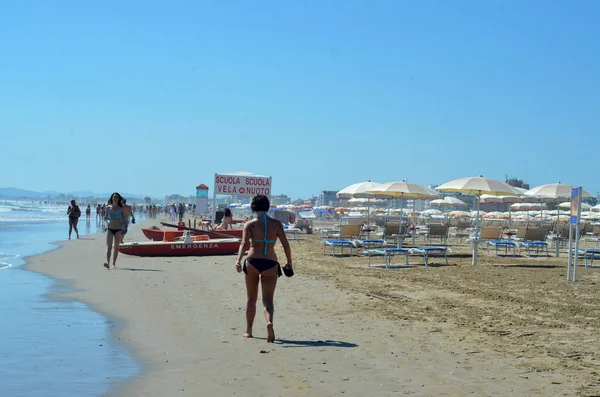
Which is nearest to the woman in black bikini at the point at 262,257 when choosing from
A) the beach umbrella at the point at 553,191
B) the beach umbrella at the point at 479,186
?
the beach umbrella at the point at 479,186

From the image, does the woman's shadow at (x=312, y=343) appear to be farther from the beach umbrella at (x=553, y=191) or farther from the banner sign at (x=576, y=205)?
the beach umbrella at (x=553, y=191)

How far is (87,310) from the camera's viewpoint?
30.2ft

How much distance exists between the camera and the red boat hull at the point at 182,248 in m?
16.9

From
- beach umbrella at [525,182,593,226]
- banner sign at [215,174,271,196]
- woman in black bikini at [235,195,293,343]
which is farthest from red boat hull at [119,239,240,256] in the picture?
woman in black bikini at [235,195,293,343]

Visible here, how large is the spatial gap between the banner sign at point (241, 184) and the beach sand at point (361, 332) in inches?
390

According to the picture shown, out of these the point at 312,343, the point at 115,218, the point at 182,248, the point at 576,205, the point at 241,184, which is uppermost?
the point at 241,184

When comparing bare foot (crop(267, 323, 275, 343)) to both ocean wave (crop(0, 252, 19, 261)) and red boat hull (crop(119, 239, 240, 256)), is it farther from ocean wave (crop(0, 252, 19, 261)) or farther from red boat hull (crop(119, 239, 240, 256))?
ocean wave (crop(0, 252, 19, 261))

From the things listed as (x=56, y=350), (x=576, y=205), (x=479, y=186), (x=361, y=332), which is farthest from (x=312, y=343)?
(x=479, y=186)

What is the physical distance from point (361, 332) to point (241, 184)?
1637cm

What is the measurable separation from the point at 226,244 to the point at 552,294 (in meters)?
9.03

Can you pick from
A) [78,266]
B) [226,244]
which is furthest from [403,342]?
[226,244]

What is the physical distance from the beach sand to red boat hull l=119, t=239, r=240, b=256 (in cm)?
308

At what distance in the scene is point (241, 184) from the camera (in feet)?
77.4

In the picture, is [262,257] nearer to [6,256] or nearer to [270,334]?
[270,334]
